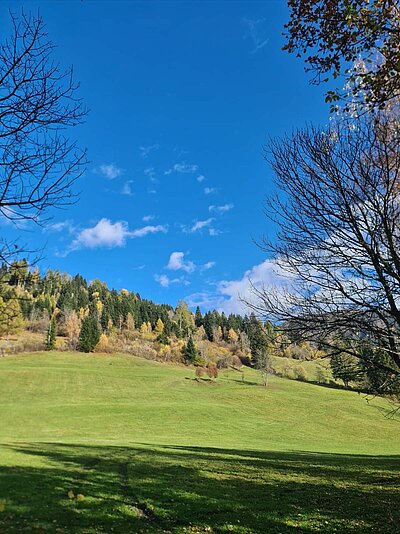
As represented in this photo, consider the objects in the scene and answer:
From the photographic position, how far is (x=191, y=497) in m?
10.6

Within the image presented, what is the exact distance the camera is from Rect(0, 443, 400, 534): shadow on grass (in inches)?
312

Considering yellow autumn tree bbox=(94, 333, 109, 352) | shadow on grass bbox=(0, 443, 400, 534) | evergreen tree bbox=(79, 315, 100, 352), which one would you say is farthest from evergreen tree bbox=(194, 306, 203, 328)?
shadow on grass bbox=(0, 443, 400, 534)

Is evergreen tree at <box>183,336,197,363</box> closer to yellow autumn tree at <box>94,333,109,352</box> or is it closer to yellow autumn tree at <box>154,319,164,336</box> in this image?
yellow autumn tree at <box>94,333,109,352</box>

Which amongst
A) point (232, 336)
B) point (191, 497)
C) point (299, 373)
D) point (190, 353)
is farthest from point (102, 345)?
point (191, 497)

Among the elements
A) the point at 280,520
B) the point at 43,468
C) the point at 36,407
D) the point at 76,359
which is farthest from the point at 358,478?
the point at 76,359

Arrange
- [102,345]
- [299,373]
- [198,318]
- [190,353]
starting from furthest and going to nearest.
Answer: [198,318]
[190,353]
[102,345]
[299,373]

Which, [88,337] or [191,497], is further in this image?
[88,337]

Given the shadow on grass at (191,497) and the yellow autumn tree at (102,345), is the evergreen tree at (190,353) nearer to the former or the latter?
the yellow autumn tree at (102,345)

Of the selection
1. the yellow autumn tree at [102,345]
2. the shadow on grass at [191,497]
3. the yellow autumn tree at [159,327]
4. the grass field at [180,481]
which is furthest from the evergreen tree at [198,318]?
the shadow on grass at [191,497]

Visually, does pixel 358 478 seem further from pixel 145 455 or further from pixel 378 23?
pixel 378 23

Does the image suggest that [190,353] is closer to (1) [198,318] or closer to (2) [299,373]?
(2) [299,373]

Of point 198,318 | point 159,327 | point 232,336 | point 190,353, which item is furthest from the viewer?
point 198,318

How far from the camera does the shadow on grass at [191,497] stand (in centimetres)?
791

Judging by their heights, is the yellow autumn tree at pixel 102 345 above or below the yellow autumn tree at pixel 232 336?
below
